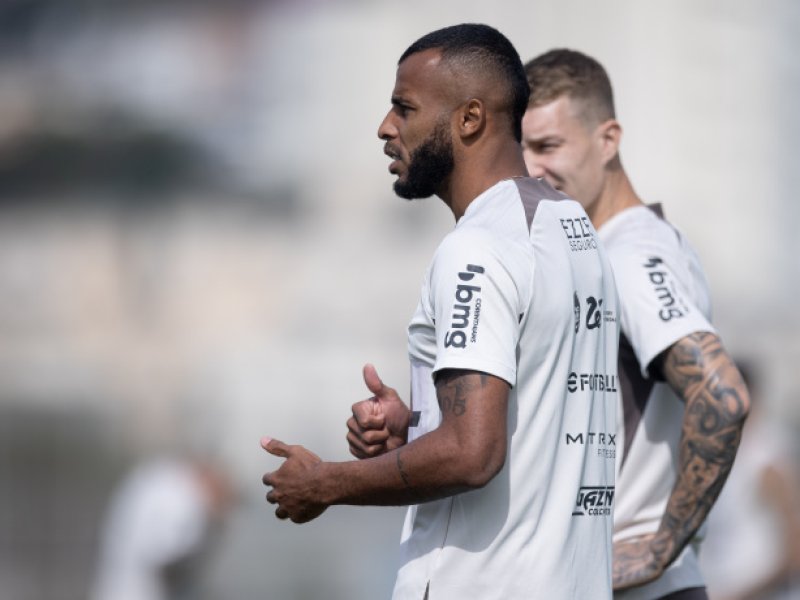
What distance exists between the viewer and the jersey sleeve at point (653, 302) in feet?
14.4

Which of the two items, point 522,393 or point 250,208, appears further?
point 250,208

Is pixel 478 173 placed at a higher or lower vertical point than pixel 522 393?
higher

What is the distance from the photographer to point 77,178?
3234cm

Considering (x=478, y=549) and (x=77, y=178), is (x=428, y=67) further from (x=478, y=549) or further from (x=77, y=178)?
(x=77, y=178)

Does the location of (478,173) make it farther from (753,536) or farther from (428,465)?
(753,536)

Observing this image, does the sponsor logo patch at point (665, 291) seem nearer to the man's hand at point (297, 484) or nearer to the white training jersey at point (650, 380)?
the white training jersey at point (650, 380)

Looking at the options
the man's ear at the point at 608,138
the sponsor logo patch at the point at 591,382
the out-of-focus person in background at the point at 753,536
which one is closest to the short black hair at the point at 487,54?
the sponsor logo patch at the point at 591,382

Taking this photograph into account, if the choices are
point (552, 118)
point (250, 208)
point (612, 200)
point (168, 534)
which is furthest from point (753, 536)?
point (250, 208)

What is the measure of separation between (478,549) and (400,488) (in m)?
0.26

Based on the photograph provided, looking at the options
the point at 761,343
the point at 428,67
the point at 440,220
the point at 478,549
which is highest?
the point at 440,220

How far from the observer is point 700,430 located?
14.1 ft

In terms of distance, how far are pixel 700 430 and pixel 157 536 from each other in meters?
5.84

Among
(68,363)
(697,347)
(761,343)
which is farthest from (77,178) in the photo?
(697,347)

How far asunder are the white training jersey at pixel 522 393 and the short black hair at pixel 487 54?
0.67 feet
